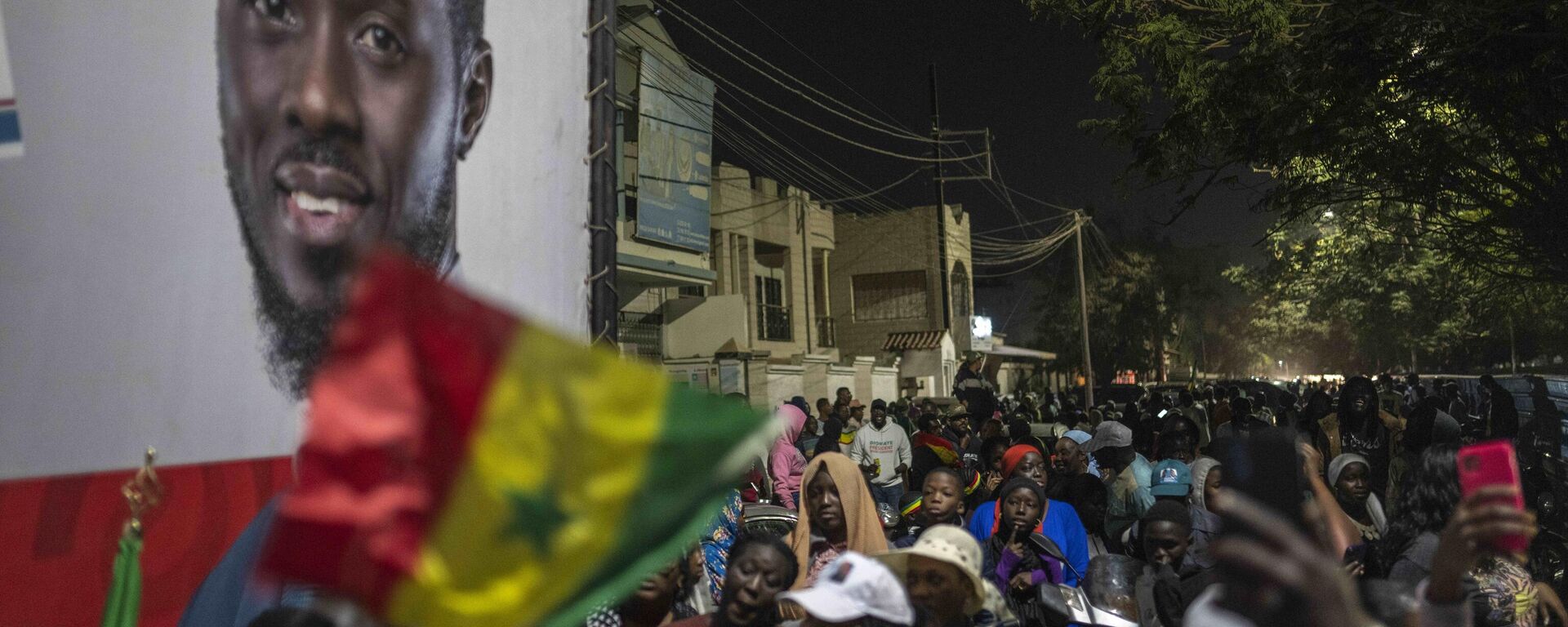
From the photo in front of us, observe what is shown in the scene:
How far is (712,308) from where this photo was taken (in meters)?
24.0

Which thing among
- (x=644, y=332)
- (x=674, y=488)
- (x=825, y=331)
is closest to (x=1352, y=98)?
(x=674, y=488)

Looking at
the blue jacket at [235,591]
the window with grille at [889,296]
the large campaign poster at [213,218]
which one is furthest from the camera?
the window with grille at [889,296]

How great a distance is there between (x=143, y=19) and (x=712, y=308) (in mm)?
20236

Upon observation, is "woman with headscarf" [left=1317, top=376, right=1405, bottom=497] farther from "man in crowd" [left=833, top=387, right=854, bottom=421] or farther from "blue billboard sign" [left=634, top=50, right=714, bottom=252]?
"blue billboard sign" [left=634, top=50, right=714, bottom=252]

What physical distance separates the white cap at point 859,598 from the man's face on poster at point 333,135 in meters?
1.83

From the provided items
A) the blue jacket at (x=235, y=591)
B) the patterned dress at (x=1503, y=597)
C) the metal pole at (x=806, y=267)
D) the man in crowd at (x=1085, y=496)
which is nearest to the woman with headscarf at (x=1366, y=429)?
the man in crowd at (x=1085, y=496)

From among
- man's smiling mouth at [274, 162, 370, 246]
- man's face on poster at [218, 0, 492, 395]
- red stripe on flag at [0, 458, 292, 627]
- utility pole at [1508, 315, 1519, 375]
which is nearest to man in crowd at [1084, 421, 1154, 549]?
man's face on poster at [218, 0, 492, 395]

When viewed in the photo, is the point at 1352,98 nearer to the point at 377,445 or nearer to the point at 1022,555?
the point at 1022,555

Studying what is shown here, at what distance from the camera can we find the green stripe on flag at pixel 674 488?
1.75 m

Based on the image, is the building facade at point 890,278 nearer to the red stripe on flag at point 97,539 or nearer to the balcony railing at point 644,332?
the balcony railing at point 644,332

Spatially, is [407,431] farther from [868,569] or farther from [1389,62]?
[1389,62]

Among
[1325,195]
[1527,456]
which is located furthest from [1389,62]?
[1527,456]

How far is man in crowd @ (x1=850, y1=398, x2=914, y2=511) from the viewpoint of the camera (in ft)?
36.6

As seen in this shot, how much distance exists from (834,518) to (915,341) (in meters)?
32.3
